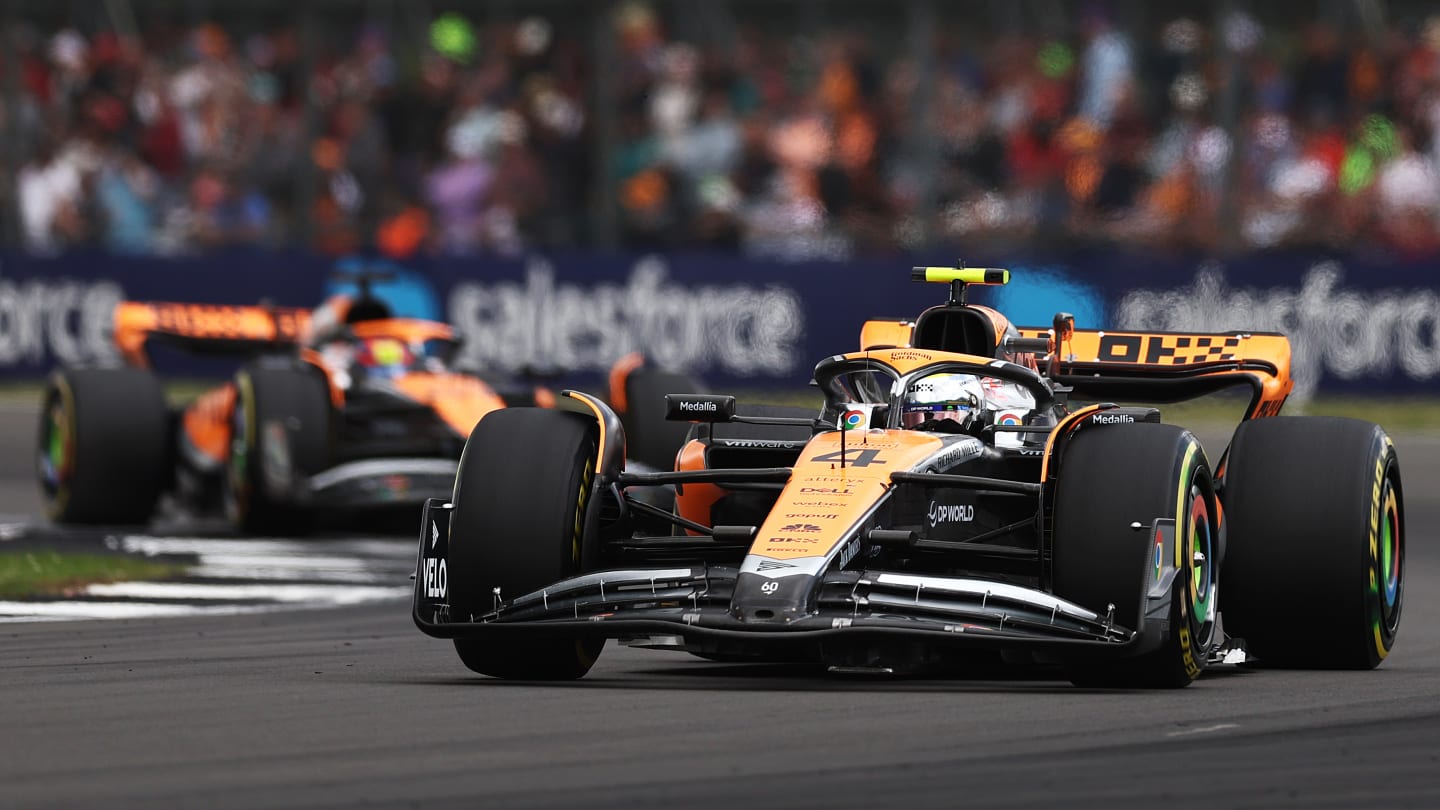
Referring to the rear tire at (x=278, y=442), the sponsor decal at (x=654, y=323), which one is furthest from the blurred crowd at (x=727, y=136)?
the rear tire at (x=278, y=442)

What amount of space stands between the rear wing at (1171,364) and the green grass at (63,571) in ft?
15.9

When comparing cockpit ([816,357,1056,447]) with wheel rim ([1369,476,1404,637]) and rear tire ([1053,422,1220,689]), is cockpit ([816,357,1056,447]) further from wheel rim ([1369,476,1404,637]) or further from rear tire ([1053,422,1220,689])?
wheel rim ([1369,476,1404,637])

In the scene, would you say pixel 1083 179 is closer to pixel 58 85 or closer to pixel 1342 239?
pixel 1342 239

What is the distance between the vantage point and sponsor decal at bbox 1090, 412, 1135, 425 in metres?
8.00

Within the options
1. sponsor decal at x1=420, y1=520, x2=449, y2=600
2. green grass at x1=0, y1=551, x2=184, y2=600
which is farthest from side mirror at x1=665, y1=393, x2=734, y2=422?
green grass at x1=0, y1=551, x2=184, y2=600

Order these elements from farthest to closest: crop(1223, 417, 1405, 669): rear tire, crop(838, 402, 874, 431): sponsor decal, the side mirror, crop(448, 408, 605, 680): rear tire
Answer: crop(838, 402, 874, 431): sponsor decal → the side mirror → crop(1223, 417, 1405, 669): rear tire → crop(448, 408, 605, 680): rear tire

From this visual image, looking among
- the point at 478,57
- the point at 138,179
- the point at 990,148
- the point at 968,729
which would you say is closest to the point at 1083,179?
the point at 990,148

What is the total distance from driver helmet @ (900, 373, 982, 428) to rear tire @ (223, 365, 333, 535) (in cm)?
647

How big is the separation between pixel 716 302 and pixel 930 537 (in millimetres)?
15333

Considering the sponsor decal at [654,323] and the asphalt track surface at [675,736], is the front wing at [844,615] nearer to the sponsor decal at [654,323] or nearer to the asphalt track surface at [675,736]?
the asphalt track surface at [675,736]

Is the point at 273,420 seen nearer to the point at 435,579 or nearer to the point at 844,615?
the point at 435,579

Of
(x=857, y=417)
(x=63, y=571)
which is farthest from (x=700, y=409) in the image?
(x=63, y=571)

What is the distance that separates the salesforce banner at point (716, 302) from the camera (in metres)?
21.7

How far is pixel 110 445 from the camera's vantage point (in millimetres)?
15672
